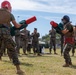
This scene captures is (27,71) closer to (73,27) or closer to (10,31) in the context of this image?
(10,31)

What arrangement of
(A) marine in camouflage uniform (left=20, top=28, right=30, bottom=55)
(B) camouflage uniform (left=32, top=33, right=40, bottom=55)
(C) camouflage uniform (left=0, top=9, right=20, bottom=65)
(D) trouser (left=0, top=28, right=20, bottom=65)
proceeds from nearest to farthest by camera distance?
(C) camouflage uniform (left=0, top=9, right=20, bottom=65) < (D) trouser (left=0, top=28, right=20, bottom=65) < (A) marine in camouflage uniform (left=20, top=28, right=30, bottom=55) < (B) camouflage uniform (left=32, top=33, right=40, bottom=55)

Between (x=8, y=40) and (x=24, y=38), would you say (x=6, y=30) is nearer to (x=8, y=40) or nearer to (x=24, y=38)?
(x=8, y=40)

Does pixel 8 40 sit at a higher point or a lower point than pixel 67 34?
lower

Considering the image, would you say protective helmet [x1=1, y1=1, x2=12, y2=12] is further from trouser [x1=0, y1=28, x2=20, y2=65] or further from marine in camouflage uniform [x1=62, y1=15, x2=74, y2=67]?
marine in camouflage uniform [x1=62, y1=15, x2=74, y2=67]

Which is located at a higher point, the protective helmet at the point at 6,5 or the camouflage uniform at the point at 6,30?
the protective helmet at the point at 6,5

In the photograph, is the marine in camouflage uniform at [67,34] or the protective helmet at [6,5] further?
the marine in camouflage uniform at [67,34]

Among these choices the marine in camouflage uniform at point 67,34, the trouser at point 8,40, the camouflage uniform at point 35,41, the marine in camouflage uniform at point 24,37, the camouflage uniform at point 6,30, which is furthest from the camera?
the camouflage uniform at point 35,41

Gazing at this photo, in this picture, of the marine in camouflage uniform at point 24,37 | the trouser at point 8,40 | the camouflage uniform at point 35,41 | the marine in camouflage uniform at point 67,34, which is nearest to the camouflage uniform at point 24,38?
the marine in camouflage uniform at point 24,37

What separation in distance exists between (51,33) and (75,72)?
11071mm

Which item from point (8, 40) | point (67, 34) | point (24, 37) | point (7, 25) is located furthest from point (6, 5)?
point (24, 37)

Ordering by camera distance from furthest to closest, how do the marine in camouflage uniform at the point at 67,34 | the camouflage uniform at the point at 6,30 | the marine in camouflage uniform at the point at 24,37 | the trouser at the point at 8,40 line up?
the marine in camouflage uniform at the point at 24,37
the marine in camouflage uniform at the point at 67,34
the trouser at the point at 8,40
the camouflage uniform at the point at 6,30

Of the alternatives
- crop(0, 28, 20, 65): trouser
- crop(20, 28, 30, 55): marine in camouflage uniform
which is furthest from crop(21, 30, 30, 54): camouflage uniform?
crop(0, 28, 20, 65): trouser

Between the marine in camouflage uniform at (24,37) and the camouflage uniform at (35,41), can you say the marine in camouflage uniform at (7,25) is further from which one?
the camouflage uniform at (35,41)

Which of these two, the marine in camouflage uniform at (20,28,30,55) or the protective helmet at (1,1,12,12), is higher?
the protective helmet at (1,1,12,12)
